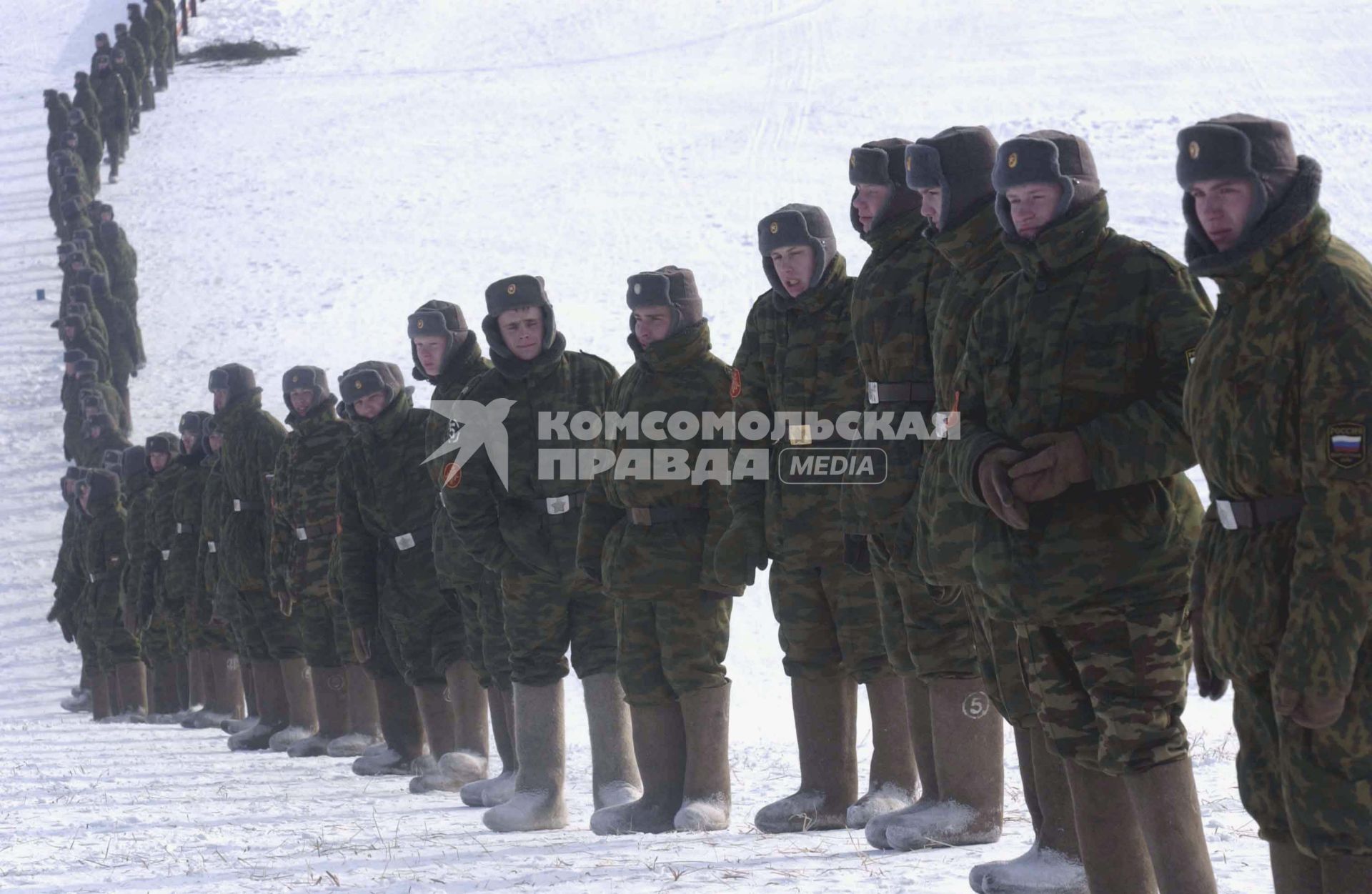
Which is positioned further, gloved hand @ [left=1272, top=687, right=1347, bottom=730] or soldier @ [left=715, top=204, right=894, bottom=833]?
soldier @ [left=715, top=204, right=894, bottom=833]

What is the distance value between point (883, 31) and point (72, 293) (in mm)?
19770

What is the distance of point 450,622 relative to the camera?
8.79m

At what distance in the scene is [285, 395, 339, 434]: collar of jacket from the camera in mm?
10234

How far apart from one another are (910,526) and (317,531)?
565cm

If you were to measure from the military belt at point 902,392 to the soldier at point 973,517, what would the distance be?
0.70 feet

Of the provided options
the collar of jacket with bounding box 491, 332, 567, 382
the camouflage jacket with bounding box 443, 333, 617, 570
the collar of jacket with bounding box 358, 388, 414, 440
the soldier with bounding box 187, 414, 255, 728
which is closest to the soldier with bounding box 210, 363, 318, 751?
the soldier with bounding box 187, 414, 255, 728

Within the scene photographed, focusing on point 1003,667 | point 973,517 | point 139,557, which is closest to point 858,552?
point 973,517

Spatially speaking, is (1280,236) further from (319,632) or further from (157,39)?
(157,39)

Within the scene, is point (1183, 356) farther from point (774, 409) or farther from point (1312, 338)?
point (774, 409)

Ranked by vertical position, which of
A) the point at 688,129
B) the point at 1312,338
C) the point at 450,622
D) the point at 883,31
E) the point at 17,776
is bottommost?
the point at 17,776

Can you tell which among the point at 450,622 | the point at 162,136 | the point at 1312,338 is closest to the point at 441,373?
the point at 450,622

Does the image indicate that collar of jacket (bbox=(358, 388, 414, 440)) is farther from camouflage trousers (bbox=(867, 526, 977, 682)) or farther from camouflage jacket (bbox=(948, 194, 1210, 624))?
camouflage jacket (bbox=(948, 194, 1210, 624))

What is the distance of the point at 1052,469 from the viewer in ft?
13.0

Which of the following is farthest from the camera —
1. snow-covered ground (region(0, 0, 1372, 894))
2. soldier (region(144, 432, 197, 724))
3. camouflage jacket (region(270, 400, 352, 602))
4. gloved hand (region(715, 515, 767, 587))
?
soldier (region(144, 432, 197, 724))
